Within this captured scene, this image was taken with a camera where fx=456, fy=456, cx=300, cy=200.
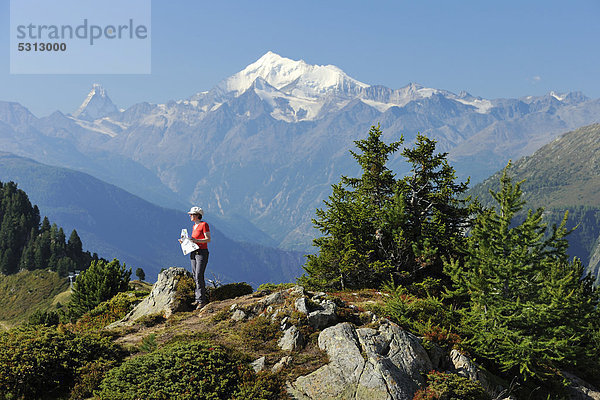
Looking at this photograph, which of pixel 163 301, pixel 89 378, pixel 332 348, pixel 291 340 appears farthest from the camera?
pixel 163 301

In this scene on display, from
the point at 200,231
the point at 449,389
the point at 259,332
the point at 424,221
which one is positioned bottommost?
the point at 449,389

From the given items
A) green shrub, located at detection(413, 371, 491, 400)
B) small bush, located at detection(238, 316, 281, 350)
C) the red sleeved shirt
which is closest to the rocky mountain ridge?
small bush, located at detection(238, 316, 281, 350)

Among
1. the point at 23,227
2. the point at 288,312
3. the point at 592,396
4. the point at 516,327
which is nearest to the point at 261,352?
the point at 288,312

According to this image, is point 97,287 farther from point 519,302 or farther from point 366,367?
point 519,302

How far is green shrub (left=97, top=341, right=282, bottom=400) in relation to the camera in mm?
13922

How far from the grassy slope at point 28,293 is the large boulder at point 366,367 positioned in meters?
118

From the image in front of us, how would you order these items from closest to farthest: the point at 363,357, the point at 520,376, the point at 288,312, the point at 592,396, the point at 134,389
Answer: the point at 134,389 → the point at 363,357 → the point at 288,312 → the point at 520,376 → the point at 592,396

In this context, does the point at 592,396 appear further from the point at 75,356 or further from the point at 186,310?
the point at 75,356

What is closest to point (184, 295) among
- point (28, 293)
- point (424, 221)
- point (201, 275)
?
point (201, 275)

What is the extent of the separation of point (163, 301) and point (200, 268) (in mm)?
4152

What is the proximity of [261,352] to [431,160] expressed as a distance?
21.7 m

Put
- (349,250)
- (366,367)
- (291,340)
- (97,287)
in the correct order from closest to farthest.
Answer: (366,367), (291,340), (349,250), (97,287)

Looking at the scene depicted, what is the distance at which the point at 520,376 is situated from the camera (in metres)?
20.3

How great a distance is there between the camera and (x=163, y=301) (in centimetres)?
2459
